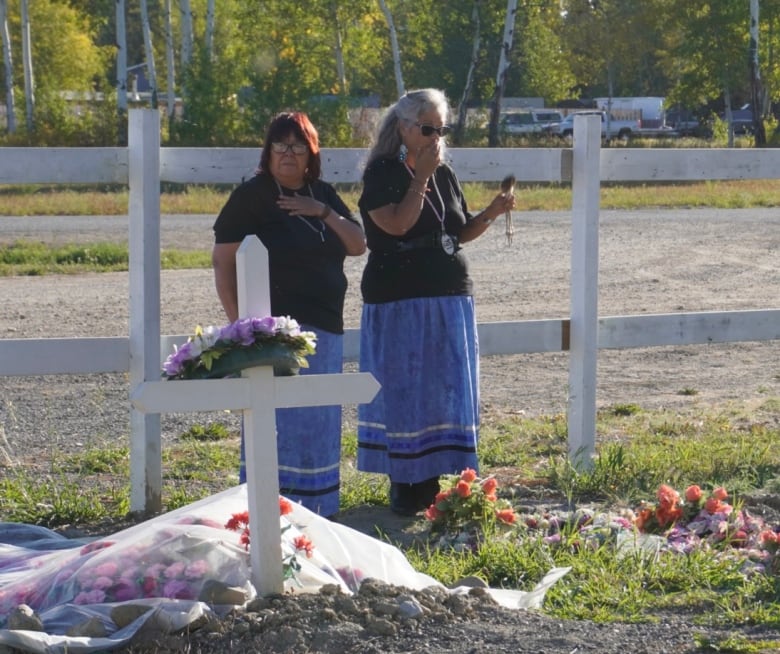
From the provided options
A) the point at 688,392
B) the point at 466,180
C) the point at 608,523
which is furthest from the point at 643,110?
the point at 608,523

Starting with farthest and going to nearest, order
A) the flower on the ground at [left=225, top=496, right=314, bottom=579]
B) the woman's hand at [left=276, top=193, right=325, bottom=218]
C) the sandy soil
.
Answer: the sandy soil
the woman's hand at [left=276, top=193, right=325, bottom=218]
the flower on the ground at [left=225, top=496, right=314, bottom=579]

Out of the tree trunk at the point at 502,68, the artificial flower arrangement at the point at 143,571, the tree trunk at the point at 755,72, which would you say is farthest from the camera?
the tree trunk at the point at 755,72

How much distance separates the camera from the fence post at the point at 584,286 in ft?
20.5

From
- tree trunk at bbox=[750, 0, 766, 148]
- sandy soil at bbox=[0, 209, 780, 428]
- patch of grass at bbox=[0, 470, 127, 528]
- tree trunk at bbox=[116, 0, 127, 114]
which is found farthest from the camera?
tree trunk at bbox=[750, 0, 766, 148]

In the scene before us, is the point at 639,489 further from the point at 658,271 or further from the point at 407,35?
the point at 407,35

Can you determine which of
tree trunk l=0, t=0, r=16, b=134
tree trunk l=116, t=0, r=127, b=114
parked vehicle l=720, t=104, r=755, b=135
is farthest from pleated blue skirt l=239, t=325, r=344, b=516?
parked vehicle l=720, t=104, r=755, b=135

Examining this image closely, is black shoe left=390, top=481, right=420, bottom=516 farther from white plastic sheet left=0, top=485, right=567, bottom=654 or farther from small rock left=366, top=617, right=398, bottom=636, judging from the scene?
small rock left=366, top=617, right=398, bottom=636

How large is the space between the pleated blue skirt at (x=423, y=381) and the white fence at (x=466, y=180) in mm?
248

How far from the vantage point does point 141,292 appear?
546cm

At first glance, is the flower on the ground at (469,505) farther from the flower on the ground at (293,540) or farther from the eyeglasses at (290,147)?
the eyeglasses at (290,147)

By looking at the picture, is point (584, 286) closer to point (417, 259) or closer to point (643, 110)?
point (417, 259)

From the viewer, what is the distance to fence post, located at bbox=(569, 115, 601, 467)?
6.25m

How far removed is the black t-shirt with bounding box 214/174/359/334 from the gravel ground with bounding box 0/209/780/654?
39.1 inches

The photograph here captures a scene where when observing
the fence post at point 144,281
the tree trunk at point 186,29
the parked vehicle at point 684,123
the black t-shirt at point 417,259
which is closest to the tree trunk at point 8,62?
the tree trunk at point 186,29
